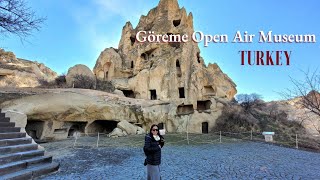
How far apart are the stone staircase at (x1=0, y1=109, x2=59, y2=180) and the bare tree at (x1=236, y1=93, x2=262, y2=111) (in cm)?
2503

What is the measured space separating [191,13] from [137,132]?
25.1 meters

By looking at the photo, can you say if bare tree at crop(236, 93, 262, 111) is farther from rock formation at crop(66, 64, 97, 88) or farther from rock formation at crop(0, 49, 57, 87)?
rock formation at crop(0, 49, 57, 87)

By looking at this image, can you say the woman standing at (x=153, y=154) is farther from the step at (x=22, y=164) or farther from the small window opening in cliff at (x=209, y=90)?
the small window opening in cliff at (x=209, y=90)

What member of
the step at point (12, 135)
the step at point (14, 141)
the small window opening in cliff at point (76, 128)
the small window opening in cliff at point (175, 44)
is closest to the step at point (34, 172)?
the step at point (14, 141)

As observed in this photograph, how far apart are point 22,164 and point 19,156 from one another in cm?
44

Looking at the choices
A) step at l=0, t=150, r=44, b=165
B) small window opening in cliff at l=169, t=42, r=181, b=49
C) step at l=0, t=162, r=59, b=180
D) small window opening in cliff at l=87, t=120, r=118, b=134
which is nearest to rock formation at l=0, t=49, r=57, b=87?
small window opening in cliff at l=87, t=120, r=118, b=134

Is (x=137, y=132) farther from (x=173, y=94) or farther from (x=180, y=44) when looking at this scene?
(x=180, y=44)

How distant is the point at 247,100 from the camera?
3094cm

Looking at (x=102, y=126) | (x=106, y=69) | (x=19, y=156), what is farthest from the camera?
(x=106, y=69)

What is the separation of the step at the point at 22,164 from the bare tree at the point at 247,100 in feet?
82.0

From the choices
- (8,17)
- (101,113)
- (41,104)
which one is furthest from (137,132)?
(8,17)

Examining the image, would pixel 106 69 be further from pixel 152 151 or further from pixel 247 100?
pixel 152 151

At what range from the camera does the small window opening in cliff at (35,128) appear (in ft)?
57.7

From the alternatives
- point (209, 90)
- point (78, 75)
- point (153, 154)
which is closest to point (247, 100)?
point (209, 90)
